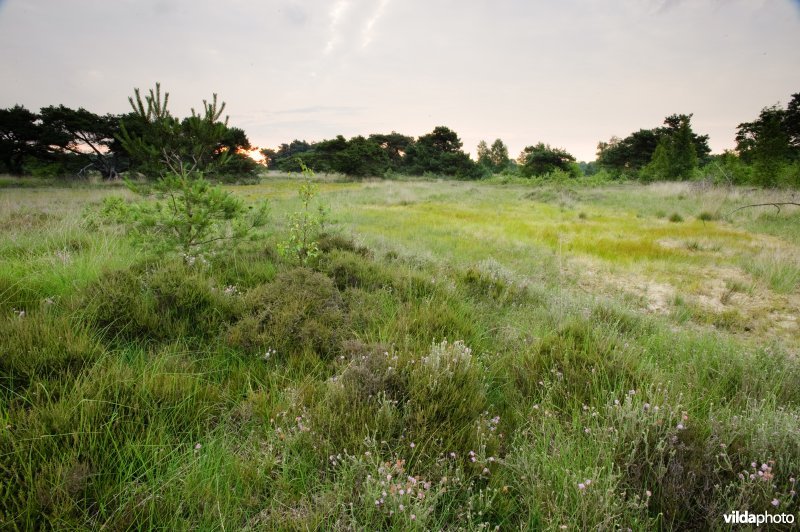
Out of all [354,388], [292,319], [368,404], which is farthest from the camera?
[292,319]

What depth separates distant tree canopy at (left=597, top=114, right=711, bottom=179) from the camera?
1372 inches

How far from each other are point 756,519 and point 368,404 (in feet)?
6.17

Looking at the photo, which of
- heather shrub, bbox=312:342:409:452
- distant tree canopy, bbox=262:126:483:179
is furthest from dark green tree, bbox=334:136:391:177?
heather shrub, bbox=312:342:409:452

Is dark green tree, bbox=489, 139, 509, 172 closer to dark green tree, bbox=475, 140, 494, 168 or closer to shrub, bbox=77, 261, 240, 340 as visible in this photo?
dark green tree, bbox=475, 140, 494, 168

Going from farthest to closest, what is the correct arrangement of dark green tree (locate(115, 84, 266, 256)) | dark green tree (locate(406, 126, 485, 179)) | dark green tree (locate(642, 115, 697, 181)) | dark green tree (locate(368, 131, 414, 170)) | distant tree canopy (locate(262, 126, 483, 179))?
dark green tree (locate(368, 131, 414, 170)), dark green tree (locate(406, 126, 485, 179)), distant tree canopy (locate(262, 126, 483, 179)), dark green tree (locate(642, 115, 697, 181)), dark green tree (locate(115, 84, 266, 256))

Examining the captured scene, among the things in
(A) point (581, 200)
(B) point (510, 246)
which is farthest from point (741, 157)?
(B) point (510, 246)

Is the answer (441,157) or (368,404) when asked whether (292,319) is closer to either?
(368,404)

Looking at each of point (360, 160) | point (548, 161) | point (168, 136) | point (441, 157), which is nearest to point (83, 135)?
point (360, 160)

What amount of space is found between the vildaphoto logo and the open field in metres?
0.05

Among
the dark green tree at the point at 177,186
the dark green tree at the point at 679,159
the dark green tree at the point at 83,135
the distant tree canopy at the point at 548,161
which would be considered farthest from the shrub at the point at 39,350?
the distant tree canopy at the point at 548,161

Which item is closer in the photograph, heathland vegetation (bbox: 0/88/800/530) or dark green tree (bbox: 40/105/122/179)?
heathland vegetation (bbox: 0/88/800/530)

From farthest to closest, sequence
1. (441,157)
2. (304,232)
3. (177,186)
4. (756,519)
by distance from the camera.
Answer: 1. (441,157)
2. (304,232)
3. (177,186)
4. (756,519)

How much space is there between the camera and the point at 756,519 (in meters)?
1.55

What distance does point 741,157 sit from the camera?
35531 mm
